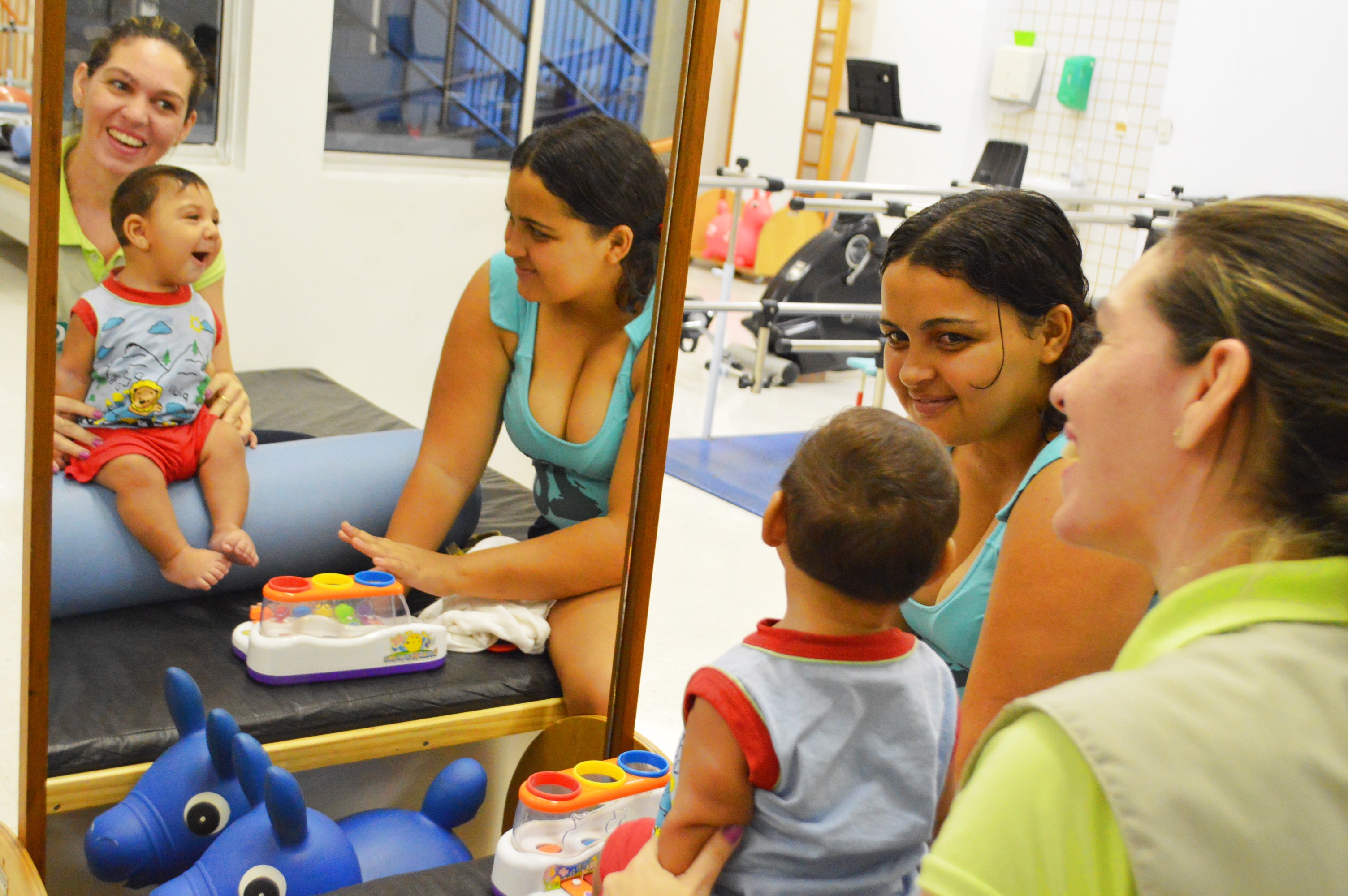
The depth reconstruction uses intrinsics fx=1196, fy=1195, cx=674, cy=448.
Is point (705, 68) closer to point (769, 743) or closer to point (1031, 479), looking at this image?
point (1031, 479)

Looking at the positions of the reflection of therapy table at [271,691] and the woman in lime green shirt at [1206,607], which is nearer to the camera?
the woman in lime green shirt at [1206,607]

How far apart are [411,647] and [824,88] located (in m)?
8.07

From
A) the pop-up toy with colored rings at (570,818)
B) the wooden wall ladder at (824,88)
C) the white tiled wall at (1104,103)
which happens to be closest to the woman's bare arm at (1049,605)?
the pop-up toy with colored rings at (570,818)

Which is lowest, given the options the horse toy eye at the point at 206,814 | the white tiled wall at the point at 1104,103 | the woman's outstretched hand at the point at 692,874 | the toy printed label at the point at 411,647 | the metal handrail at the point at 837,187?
the horse toy eye at the point at 206,814

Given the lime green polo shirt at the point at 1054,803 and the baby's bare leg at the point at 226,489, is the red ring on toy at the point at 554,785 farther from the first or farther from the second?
the lime green polo shirt at the point at 1054,803

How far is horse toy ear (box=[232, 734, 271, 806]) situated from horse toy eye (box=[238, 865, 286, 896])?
0.09 metres

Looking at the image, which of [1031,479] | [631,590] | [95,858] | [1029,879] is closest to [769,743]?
[1031,479]

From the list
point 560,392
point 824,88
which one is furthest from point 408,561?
point 824,88

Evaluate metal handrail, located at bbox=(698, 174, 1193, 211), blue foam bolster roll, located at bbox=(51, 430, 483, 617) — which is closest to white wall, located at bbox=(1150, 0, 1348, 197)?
metal handrail, located at bbox=(698, 174, 1193, 211)

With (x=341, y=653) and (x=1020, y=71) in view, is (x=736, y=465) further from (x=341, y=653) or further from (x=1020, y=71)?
(x=1020, y=71)

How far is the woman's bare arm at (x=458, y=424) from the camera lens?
5.74ft

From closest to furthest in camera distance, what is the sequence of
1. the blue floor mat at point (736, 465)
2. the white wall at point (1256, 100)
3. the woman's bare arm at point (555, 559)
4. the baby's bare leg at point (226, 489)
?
the baby's bare leg at point (226, 489) → the woman's bare arm at point (555, 559) → the blue floor mat at point (736, 465) → the white wall at point (1256, 100)

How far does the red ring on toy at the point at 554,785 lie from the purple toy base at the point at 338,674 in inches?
10.0

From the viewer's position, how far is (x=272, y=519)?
1.66 meters
